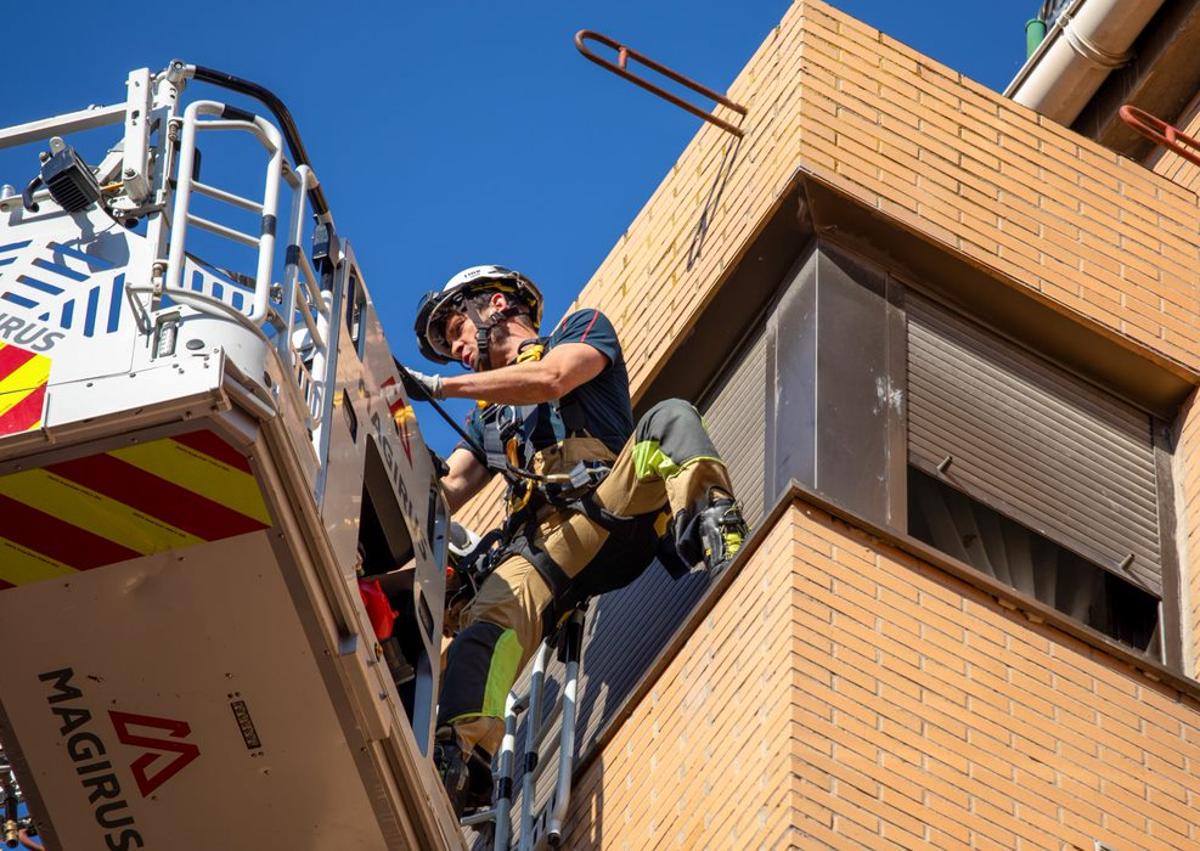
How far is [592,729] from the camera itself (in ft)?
29.3

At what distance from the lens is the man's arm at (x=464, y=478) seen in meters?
9.70

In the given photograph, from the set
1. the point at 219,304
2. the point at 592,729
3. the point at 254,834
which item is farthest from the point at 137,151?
the point at 592,729

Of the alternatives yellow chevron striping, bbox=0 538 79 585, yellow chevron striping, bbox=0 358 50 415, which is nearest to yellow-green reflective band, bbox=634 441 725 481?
yellow chevron striping, bbox=0 538 79 585

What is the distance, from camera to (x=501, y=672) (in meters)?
8.20

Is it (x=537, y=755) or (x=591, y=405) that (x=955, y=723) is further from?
(x=591, y=405)

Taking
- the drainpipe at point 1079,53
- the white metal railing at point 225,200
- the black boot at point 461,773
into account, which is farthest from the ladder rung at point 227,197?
the drainpipe at point 1079,53

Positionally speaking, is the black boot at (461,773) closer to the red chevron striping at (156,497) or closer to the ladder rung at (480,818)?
the ladder rung at (480,818)

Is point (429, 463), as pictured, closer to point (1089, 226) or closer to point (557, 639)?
point (557, 639)

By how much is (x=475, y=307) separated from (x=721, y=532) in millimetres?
1890

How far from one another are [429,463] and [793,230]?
6.77 feet

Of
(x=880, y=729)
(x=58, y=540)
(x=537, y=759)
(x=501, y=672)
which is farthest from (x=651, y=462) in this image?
(x=58, y=540)

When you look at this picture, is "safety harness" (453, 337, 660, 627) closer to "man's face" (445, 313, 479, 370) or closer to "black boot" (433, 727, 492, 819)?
"man's face" (445, 313, 479, 370)

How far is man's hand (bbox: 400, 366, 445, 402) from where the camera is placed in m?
7.81

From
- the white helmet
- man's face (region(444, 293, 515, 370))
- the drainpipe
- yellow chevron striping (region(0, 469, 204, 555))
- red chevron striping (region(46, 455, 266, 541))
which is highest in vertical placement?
the drainpipe
